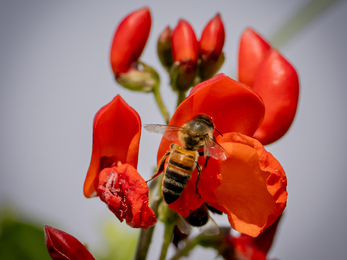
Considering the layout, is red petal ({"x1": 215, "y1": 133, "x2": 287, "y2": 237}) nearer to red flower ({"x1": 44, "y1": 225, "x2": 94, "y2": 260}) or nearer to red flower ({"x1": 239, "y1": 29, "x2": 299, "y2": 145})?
red flower ({"x1": 239, "y1": 29, "x2": 299, "y2": 145})

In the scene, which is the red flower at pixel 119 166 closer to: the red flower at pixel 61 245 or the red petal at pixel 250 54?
the red flower at pixel 61 245

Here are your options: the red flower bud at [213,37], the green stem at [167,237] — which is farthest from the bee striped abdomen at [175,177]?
the red flower bud at [213,37]

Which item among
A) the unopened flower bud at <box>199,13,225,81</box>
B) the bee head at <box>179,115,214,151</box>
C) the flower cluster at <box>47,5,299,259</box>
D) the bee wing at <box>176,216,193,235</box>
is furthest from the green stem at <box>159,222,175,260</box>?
the unopened flower bud at <box>199,13,225,81</box>

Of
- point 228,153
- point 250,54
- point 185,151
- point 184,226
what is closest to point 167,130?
point 185,151

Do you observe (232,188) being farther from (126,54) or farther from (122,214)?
(126,54)

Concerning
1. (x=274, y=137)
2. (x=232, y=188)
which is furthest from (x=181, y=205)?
(x=274, y=137)

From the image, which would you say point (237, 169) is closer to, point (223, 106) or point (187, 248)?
point (223, 106)
